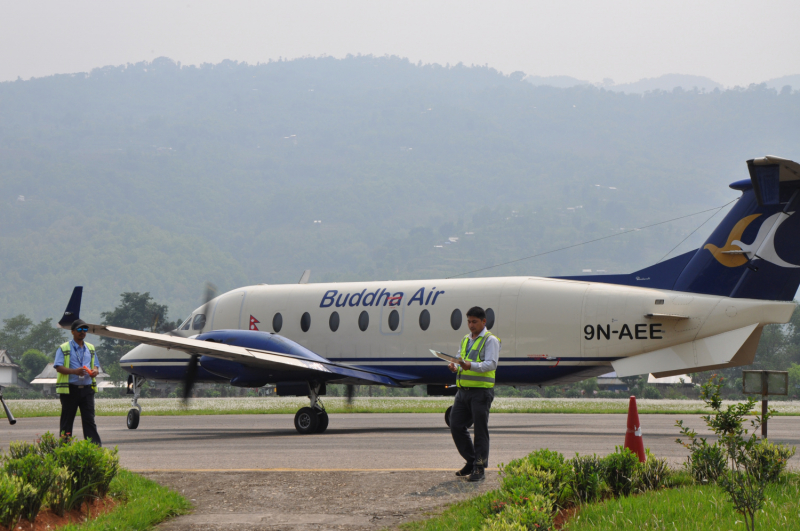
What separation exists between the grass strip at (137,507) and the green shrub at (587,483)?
454cm

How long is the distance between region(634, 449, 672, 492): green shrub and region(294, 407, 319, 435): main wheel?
40.8 feet

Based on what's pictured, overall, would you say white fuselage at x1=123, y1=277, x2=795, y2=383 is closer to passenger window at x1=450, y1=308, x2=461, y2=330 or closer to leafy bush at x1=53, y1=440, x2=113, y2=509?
passenger window at x1=450, y1=308, x2=461, y2=330

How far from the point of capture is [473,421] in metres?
11.0

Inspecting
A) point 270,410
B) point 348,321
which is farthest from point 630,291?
point 270,410

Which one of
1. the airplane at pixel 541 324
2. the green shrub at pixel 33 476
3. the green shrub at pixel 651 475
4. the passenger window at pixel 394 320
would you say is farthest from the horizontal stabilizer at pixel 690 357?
the green shrub at pixel 33 476

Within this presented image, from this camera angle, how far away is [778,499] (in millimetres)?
8023

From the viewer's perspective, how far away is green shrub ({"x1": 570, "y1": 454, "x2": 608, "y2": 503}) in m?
8.34

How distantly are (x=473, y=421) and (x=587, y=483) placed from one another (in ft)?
9.14

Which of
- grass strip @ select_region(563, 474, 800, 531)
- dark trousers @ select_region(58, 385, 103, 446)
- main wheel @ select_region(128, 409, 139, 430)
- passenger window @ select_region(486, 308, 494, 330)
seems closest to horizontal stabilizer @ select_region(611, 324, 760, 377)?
passenger window @ select_region(486, 308, 494, 330)

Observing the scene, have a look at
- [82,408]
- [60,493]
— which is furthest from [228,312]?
[60,493]

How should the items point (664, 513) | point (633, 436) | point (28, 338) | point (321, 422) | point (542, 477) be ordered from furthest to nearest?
point (28, 338) < point (321, 422) < point (633, 436) < point (542, 477) < point (664, 513)

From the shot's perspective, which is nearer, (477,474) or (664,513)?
(664,513)

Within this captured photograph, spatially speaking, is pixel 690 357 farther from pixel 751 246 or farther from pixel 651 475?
pixel 651 475

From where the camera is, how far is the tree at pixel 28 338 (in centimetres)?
14275
